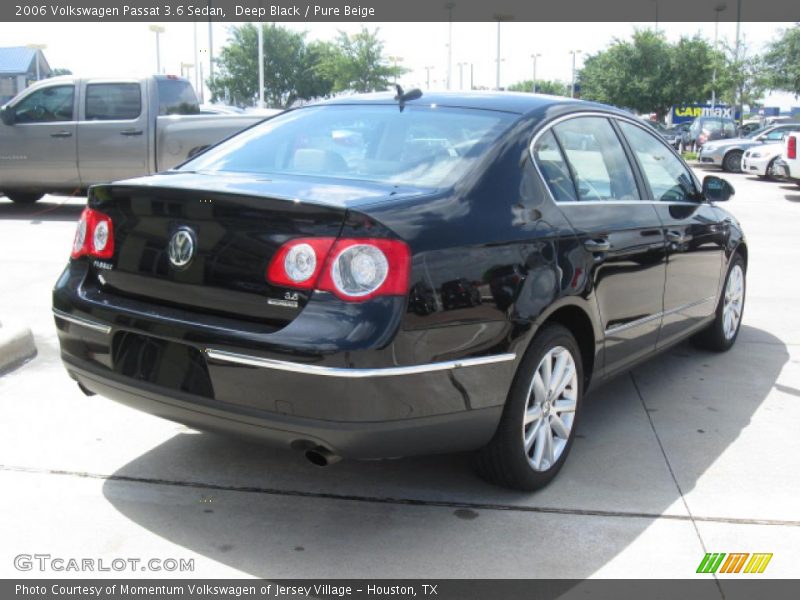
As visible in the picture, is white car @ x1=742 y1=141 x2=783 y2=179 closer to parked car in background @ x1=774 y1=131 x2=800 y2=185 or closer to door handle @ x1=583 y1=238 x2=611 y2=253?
parked car in background @ x1=774 y1=131 x2=800 y2=185

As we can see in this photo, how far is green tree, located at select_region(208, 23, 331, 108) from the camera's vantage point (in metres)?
54.1

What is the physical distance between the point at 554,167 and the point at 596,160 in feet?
1.89

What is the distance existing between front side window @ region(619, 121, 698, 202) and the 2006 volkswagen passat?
49 centimetres

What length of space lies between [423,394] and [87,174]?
10.9 metres

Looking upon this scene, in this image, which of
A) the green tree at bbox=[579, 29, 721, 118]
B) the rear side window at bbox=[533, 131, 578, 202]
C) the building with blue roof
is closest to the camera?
the rear side window at bbox=[533, 131, 578, 202]

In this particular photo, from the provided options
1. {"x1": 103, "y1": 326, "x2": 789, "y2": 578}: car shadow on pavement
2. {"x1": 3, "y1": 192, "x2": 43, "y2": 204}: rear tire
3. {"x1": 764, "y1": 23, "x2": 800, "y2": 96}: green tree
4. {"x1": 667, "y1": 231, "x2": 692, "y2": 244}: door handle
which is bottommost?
{"x1": 103, "y1": 326, "x2": 789, "y2": 578}: car shadow on pavement

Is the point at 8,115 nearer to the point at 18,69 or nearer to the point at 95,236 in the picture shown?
the point at 95,236

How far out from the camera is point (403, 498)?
3719 millimetres

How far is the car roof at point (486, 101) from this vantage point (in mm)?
4117

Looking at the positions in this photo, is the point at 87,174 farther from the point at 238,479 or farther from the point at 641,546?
the point at 641,546

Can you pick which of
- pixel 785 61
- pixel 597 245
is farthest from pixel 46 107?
pixel 785 61

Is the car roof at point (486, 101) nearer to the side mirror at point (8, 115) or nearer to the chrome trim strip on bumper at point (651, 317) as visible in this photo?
the chrome trim strip on bumper at point (651, 317)

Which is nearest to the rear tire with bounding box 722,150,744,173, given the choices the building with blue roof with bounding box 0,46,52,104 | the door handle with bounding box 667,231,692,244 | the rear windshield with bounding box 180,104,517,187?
the door handle with bounding box 667,231,692,244

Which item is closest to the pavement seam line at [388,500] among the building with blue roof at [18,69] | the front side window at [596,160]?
the front side window at [596,160]
